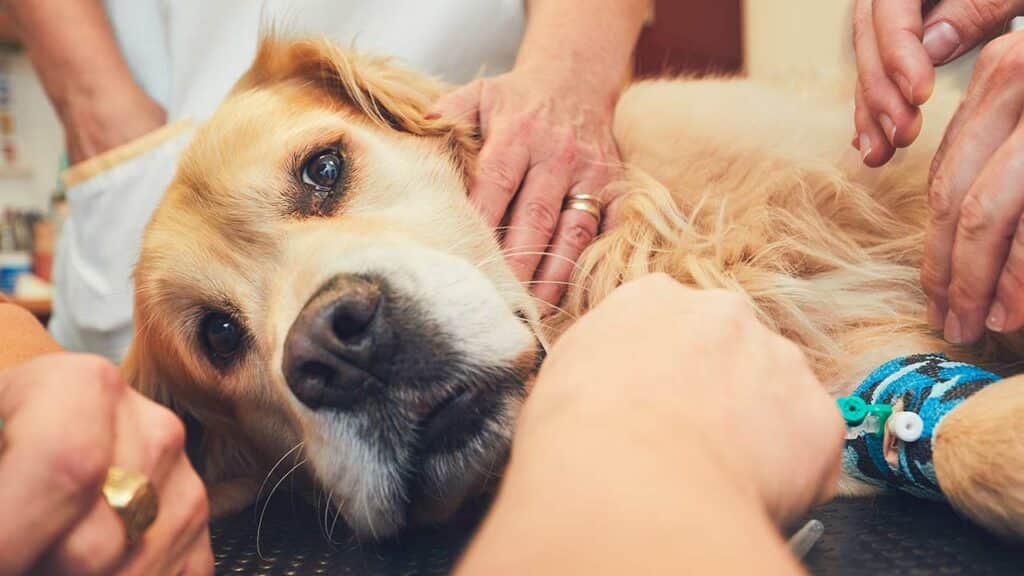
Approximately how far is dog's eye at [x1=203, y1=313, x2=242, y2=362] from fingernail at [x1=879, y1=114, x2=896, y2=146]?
0.82 metres

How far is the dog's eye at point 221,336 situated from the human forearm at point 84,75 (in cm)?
81

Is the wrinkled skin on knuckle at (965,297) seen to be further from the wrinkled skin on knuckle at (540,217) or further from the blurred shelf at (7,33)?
the blurred shelf at (7,33)

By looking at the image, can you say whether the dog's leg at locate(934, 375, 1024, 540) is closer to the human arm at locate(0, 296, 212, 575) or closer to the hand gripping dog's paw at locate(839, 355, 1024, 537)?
the hand gripping dog's paw at locate(839, 355, 1024, 537)

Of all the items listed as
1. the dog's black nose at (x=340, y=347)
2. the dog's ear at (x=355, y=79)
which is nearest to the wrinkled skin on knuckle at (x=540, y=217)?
the dog's ear at (x=355, y=79)

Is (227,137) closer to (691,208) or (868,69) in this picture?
(691,208)

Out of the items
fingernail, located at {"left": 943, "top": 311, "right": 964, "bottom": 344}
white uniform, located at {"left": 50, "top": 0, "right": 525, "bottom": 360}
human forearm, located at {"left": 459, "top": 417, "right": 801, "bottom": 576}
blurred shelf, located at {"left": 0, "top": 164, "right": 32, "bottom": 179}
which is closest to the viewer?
human forearm, located at {"left": 459, "top": 417, "right": 801, "bottom": 576}

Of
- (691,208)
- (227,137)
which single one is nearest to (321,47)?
(227,137)

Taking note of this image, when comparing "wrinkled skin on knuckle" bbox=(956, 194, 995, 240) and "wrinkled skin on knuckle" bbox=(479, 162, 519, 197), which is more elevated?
"wrinkled skin on knuckle" bbox=(956, 194, 995, 240)

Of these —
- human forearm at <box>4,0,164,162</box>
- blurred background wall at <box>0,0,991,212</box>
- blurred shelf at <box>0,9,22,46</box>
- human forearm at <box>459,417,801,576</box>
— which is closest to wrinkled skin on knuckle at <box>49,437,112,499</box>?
human forearm at <box>459,417,801,576</box>

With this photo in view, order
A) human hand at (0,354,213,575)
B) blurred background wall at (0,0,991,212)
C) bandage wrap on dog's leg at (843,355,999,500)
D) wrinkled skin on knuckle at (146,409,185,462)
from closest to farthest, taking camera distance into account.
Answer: human hand at (0,354,213,575) → wrinkled skin on knuckle at (146,409,185,462) → bandage wrap on dog's leg at (843,355,999,500) → blurred background wall at (0,0,991,212)

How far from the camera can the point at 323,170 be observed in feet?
3.77

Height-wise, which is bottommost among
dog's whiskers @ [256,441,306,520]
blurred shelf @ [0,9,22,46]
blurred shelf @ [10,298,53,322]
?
blurred shelf @ [10,298,53,322]

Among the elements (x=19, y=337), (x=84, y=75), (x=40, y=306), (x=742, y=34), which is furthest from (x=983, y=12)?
(x=40, y=306)

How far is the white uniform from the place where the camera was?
1.74m
